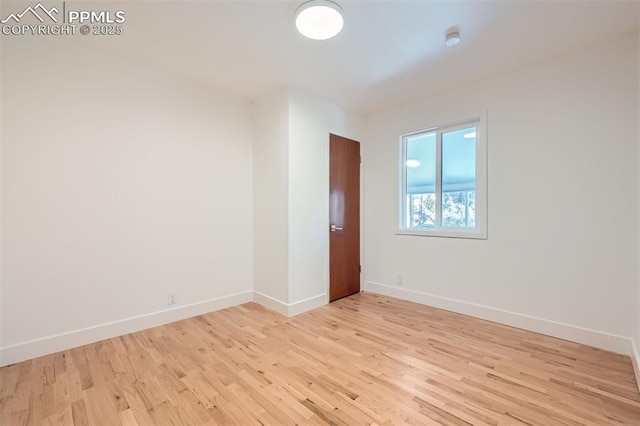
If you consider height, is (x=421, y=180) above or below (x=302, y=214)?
above

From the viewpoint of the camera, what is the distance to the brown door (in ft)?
12.1

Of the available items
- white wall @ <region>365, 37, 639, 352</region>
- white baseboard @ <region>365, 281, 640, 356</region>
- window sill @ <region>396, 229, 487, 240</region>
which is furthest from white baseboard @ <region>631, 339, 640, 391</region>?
window sill @ <region>396, 229, 487, 240</region>

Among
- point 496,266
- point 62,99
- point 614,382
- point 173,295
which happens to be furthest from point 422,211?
point 62,99

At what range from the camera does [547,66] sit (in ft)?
8.64

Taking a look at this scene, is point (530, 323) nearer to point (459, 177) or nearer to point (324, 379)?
point (459, 177)

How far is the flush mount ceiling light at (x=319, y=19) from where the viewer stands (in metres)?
1.92

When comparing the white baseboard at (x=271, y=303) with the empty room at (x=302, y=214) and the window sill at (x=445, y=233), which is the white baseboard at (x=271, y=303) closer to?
the empty room at (x=302, y=214)

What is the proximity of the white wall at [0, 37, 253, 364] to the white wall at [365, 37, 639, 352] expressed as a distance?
9.17 feet

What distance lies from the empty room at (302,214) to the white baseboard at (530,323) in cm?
2

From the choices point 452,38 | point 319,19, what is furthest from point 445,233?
point 319,19

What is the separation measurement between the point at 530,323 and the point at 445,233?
1.18 m

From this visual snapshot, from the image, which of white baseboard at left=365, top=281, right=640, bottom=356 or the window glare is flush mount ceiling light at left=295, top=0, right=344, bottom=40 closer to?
the window glare

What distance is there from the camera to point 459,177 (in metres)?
3.29

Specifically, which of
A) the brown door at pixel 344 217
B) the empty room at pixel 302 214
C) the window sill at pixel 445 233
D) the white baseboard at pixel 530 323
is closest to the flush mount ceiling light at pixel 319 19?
the empty room at pixel 302 214
